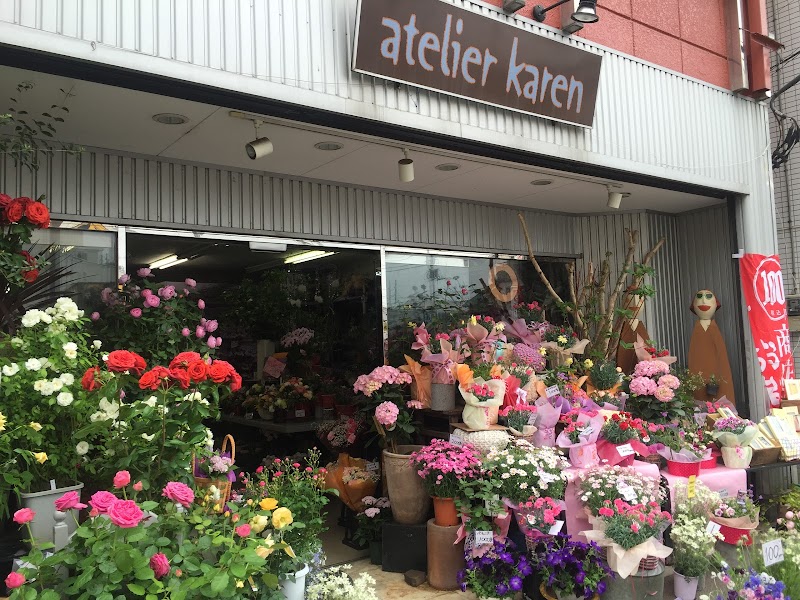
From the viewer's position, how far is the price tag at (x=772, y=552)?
3043mm

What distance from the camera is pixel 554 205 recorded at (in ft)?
21.4

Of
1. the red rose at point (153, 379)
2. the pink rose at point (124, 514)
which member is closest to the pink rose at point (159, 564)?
the pink rose at point (124, 514)

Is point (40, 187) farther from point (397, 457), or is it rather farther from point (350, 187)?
point (397, 457)

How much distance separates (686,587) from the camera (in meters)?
3.76

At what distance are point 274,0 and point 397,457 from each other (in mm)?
2948

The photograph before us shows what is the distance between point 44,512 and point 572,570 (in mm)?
2697

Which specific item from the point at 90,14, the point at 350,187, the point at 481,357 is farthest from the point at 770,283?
the point at 90,14

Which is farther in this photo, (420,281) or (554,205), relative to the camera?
(554,205)

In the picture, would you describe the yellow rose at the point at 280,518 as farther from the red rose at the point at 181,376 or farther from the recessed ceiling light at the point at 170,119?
the recessed ceiling light at the point at 170,119

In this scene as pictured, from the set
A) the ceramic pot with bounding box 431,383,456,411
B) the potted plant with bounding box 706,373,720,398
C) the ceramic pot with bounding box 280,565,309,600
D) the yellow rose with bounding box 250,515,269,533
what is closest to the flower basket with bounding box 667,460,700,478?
the ceramic pot with bounding box 431,383,456,411

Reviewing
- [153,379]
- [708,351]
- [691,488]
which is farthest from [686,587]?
[153,379]

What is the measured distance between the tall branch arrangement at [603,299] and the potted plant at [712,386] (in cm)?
94

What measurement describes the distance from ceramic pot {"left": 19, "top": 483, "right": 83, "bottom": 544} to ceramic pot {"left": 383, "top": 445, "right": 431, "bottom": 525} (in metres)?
2.23

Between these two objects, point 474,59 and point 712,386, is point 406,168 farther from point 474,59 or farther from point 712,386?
point 712,386
